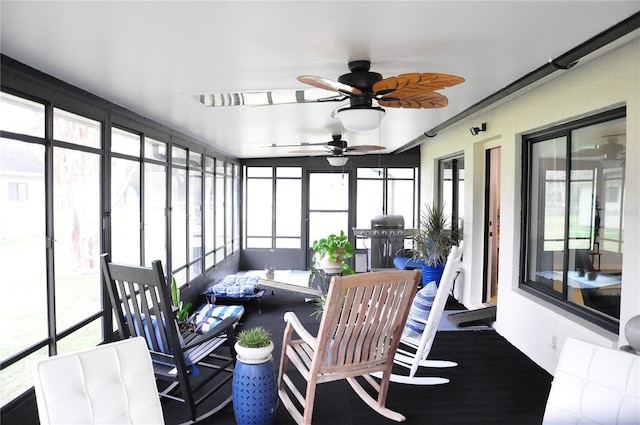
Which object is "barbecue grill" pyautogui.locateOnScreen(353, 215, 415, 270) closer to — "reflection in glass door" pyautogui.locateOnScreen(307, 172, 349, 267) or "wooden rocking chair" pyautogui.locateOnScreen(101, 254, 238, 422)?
"reflection in glass door" pyautogui.locateOnScreen(307, 172, 349, 267)

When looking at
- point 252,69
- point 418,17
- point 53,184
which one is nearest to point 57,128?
point 53,184

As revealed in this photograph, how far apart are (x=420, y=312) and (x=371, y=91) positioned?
6.27 feet

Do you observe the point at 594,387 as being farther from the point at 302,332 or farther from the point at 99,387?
the point at 99,387

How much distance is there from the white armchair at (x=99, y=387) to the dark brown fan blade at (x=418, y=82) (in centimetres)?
175

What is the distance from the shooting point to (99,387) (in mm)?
1793

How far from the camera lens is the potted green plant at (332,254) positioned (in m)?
5.05

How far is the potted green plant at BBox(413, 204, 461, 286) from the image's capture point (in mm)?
6605

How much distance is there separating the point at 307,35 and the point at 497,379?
3.17 m

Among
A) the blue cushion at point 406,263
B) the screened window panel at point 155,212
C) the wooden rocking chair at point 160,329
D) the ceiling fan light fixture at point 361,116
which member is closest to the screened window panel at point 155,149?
the screened window panel at point 155,212

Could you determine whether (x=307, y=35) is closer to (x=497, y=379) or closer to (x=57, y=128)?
(x=57, y=128)

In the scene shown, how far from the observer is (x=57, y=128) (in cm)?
332

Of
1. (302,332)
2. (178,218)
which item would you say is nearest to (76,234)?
(302,332)

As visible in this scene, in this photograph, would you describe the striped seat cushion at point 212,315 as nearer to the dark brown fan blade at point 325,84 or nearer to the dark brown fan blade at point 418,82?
the dark brown fan blade at point 325,84

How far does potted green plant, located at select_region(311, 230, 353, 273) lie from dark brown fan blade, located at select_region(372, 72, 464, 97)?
2794 millimetres
